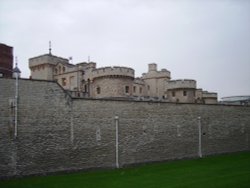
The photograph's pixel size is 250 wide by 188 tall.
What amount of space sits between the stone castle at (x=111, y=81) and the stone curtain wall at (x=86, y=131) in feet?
33.2

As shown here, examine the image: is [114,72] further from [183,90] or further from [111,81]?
[183,90]

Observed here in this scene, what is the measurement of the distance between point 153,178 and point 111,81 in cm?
1926

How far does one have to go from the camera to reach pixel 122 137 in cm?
2159

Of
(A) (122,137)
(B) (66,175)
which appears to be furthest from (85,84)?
(B) (66,175)

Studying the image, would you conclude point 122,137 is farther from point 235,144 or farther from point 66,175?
point 235,144

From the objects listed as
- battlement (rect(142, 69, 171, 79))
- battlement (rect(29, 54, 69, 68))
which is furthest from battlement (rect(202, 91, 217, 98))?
battlement (rect(29, 54, 69, 68))

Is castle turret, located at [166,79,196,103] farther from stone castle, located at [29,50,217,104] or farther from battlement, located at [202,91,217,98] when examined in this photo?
battlement, located at [202,91,217,98]

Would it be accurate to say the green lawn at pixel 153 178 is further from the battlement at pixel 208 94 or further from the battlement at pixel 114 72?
the battlement at pixel 208 94

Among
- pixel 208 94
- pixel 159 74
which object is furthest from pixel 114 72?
pixel 208 94

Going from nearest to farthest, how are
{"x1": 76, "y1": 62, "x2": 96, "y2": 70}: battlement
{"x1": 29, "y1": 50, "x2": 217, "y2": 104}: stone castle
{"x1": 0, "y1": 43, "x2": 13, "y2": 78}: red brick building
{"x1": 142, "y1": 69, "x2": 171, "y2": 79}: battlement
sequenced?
1. {"x1": 0, "y1": 43, "x2": 13, "y2": 78}: red brick building
2. {"x1": 29, "y1": 50, "x2": 217, "y2": 104}: stone castle
3. {"x1": 76, "y1": 62, "x2": 96, "y2": 70}: battlement
4. {"x1": 142, "y1": 69, "x2": 171, "y2": 79}: battlement

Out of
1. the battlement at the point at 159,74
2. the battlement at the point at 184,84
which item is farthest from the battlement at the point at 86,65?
the battlement at the point at 184,84

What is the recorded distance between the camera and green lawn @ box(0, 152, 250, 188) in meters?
14.9

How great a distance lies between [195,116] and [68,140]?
37.6 ft

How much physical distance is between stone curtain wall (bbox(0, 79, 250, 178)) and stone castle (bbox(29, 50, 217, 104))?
10.1 m
